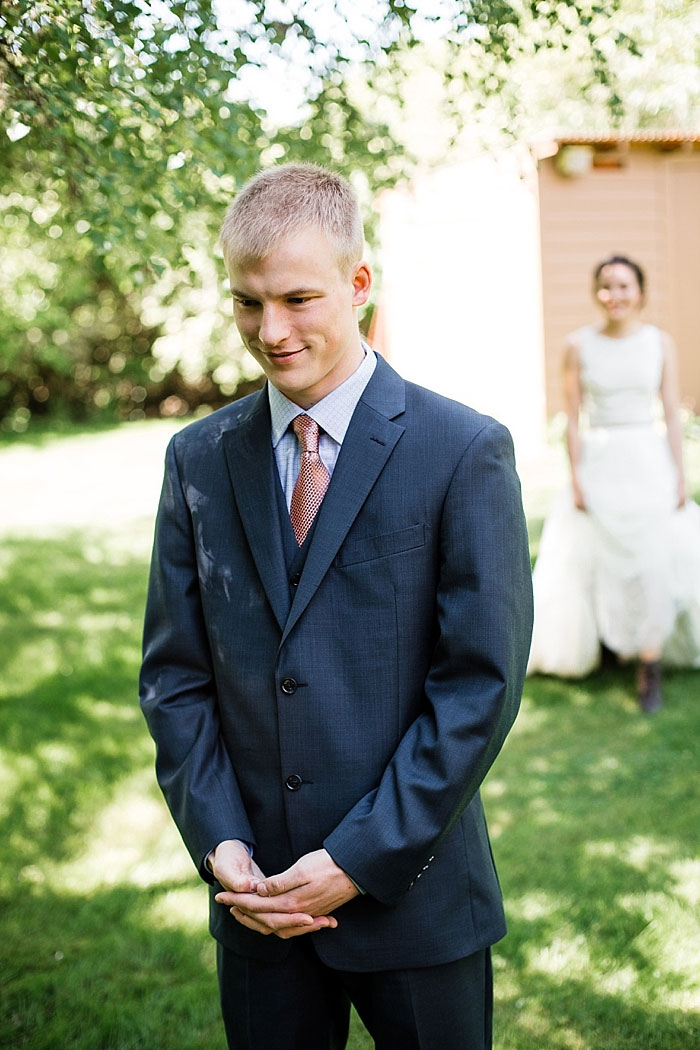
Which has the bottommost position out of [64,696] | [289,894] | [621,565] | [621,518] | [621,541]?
[64,696]

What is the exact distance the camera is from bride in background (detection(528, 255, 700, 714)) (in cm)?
579

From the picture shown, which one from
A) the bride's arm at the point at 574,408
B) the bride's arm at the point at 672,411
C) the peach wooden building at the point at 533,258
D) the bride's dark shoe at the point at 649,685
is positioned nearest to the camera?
the bride's dark shoe at the point at 649,685

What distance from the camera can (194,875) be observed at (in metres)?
4.03

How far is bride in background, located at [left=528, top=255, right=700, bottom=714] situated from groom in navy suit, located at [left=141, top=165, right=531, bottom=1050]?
3.99 meters

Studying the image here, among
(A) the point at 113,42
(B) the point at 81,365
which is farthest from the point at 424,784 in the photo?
(B) the point at 81,365

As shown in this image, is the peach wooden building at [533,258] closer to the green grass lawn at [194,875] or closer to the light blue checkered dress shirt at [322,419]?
the green grass lawn at [194,875]

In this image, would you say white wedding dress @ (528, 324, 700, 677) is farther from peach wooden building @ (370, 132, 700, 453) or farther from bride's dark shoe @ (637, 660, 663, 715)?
peach wooden building @ (370, 132, 700, 453)

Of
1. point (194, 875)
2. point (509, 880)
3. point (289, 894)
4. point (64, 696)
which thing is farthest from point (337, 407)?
point (64, 696)

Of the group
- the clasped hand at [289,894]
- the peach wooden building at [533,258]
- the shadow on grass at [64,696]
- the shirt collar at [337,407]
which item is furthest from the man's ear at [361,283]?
the peach wooden building at [533,258]

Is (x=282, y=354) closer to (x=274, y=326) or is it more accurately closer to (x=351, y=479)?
(x=274, y=326)

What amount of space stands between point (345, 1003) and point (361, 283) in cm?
145

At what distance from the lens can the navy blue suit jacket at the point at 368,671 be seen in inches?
70.3

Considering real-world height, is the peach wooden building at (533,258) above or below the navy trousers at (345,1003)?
above

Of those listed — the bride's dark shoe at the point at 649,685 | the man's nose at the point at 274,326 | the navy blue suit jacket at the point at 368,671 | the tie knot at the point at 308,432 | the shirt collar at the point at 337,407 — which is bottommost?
the bride's dark shoe at the point at 649,685
